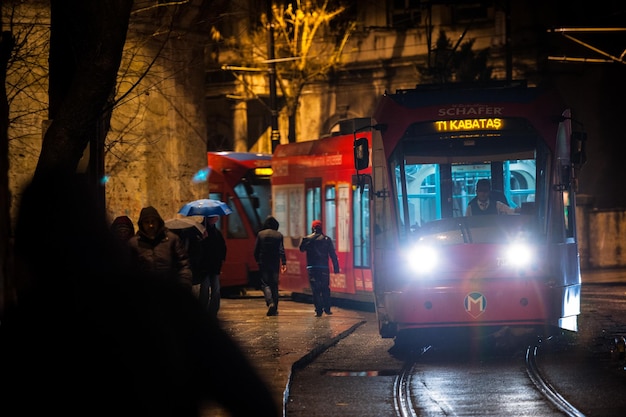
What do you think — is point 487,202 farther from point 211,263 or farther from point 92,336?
point 92,336

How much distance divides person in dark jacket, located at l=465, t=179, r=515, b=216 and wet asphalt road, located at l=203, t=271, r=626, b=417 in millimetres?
1845

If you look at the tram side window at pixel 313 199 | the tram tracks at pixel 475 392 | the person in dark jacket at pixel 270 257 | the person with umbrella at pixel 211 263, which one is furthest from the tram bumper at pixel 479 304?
the tram side window at pixel 313 199

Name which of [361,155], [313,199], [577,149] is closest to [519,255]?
[577,149]

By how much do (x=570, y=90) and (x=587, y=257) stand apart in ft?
31.8

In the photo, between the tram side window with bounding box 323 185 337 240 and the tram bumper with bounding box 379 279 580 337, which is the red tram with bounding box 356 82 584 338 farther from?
the tram side window with bounding box 323 185 337 240

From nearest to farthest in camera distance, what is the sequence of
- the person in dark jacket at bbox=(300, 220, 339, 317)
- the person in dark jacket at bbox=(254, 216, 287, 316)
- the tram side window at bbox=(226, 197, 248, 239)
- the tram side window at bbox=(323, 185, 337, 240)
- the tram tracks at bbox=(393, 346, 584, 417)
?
the tram tracks at bbox=(393, 346, 584, 417), the person in dark jacket at bbox=(300, 220, 339, 317), the person in dark jacket at bbox=(254, 216, 287, 316), the tram side window at bbox=(323, 185, 337, 240), the tram side window at bbox=(226, 197, 248, 239)

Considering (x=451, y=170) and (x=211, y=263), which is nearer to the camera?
(x=451, y=170)

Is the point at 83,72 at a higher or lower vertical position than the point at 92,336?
higher

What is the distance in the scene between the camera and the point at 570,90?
4456 centimetres

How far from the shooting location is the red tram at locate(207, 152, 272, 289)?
101 ft

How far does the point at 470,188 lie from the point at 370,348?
102 inches

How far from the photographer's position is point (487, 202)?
15.9 meters

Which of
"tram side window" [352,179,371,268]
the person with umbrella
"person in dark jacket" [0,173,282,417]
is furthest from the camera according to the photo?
"tram side window" [352,179,371,268]

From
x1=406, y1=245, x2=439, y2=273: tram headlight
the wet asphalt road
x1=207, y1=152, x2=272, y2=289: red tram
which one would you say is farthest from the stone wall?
x1=406, y1=245, x2=439, y2=273: tram headlight
